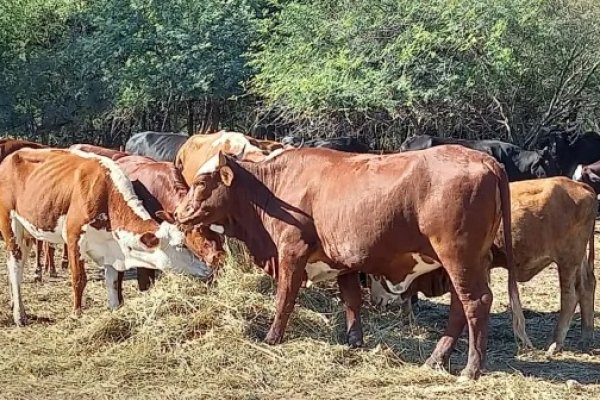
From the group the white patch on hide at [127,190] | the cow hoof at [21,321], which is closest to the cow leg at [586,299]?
the white patch on hide at [127,190]

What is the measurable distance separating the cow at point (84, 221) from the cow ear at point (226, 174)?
27.2 inches

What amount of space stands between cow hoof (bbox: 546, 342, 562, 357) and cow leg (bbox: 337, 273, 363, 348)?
5.02ft

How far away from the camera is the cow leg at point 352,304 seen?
6895mm

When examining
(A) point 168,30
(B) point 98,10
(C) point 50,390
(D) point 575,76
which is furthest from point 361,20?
(C) point 50,390

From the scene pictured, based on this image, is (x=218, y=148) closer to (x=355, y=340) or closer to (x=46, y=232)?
(x=46, y=232)

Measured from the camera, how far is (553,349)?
277 inches

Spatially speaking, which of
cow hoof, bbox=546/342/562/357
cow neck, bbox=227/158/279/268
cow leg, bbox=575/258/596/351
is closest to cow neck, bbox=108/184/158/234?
cow neck, bbox=227/158/279/268

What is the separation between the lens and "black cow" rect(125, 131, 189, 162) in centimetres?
1525

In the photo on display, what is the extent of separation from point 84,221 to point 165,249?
2.59 ft

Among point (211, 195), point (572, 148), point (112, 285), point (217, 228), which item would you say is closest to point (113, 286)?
point (112, 285)

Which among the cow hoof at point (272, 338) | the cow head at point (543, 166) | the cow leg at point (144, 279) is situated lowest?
the cow head at point (543, 166)

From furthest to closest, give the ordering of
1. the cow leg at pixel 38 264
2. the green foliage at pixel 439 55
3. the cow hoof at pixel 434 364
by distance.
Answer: the green foliage at pixel 439 55
the cow leg at pixel 38 264
the cow hoof at pixel 434 364

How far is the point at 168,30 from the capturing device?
21469 mm

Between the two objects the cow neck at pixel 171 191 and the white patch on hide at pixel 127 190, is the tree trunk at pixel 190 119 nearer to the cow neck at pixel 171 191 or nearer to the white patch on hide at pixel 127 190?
the cow neck at pixel 171 191
